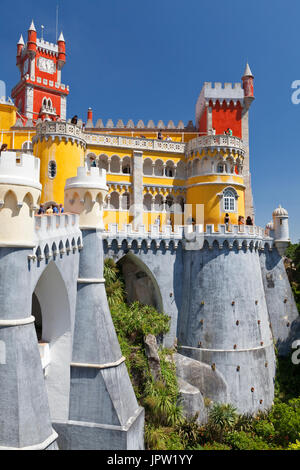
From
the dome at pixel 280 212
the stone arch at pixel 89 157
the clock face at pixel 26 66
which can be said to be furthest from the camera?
the clock face at pixel 26 66

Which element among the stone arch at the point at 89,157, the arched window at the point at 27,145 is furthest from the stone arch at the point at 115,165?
the arched window at the point at 27,145

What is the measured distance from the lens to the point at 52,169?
1185 inches

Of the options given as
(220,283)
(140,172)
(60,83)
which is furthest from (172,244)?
(60,83)

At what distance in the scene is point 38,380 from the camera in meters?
13.6

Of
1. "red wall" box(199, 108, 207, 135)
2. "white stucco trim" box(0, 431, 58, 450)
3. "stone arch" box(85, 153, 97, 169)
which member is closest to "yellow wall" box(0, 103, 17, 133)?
"stone arch" box(85, 153, 97, 169)

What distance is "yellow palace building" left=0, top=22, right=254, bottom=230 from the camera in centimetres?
3014

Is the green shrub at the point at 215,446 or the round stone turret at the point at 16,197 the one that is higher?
the round stone turret at the point at 16,197

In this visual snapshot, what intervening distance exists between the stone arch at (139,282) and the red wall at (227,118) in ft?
56.6

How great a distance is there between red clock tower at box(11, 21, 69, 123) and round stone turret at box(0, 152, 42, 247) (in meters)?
33.0

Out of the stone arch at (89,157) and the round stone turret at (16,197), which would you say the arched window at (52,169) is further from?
the round stone turret at (16,197)

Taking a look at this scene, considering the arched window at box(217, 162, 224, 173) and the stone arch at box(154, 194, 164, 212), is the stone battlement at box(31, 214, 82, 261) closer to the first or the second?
the stone arch at box(154, 194, 164, 212)

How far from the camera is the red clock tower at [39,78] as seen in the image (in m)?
45.3

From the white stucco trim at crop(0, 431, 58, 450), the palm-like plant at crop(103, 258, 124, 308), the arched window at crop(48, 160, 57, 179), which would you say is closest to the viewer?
the white stucco trim at crop(0, 431, 58, 450)

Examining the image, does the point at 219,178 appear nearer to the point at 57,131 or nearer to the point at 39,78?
the point at 57,131
